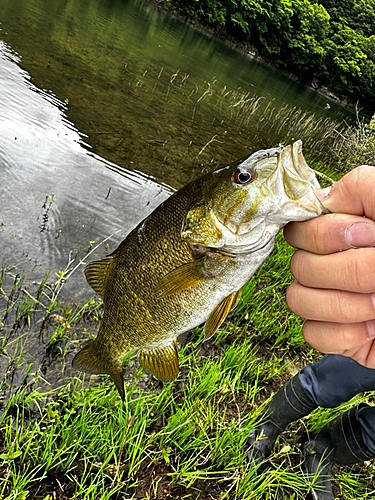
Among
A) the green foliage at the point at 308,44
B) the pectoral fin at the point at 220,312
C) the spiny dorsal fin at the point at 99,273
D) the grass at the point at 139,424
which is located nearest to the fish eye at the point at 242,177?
the pectoral fin at the point at 220,312

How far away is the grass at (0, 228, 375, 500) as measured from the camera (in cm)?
229

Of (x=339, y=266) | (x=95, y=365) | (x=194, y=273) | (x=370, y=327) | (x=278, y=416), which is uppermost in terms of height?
(x=339, y=266)

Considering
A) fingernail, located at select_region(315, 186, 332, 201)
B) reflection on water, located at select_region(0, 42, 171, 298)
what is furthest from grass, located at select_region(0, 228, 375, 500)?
fingernail, located at select_region(315, 186, 332, 201)

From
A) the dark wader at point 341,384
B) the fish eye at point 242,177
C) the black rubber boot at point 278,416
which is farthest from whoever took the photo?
the black rubber boot at point 278,416

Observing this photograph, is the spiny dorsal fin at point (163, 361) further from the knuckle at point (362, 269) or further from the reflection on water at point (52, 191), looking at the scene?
the reflection on water at point (52, 191)

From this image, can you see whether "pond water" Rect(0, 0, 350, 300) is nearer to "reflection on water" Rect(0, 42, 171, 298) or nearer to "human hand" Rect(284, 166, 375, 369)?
"reflection on water" Rect(0, 42, 171, 298)

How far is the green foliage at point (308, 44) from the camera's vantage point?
175 ft

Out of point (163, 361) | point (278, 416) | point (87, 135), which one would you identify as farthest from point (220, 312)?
point (87, 135)

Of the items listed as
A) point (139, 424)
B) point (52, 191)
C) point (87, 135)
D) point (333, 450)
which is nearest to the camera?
point (139, 424)

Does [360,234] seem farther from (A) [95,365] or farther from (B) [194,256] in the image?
(A) [95,365]

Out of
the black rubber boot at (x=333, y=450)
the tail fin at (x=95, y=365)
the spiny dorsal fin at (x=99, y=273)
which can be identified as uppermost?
the spiny dorsal fin at (x=99, y=273)

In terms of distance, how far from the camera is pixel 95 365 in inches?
82.8

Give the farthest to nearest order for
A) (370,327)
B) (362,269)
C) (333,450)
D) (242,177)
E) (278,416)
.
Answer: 1. (278,416)
2. (333,450)
3. (242,177)
4. (370,327)
5. (362,269)

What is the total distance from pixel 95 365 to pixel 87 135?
7.12 metres
